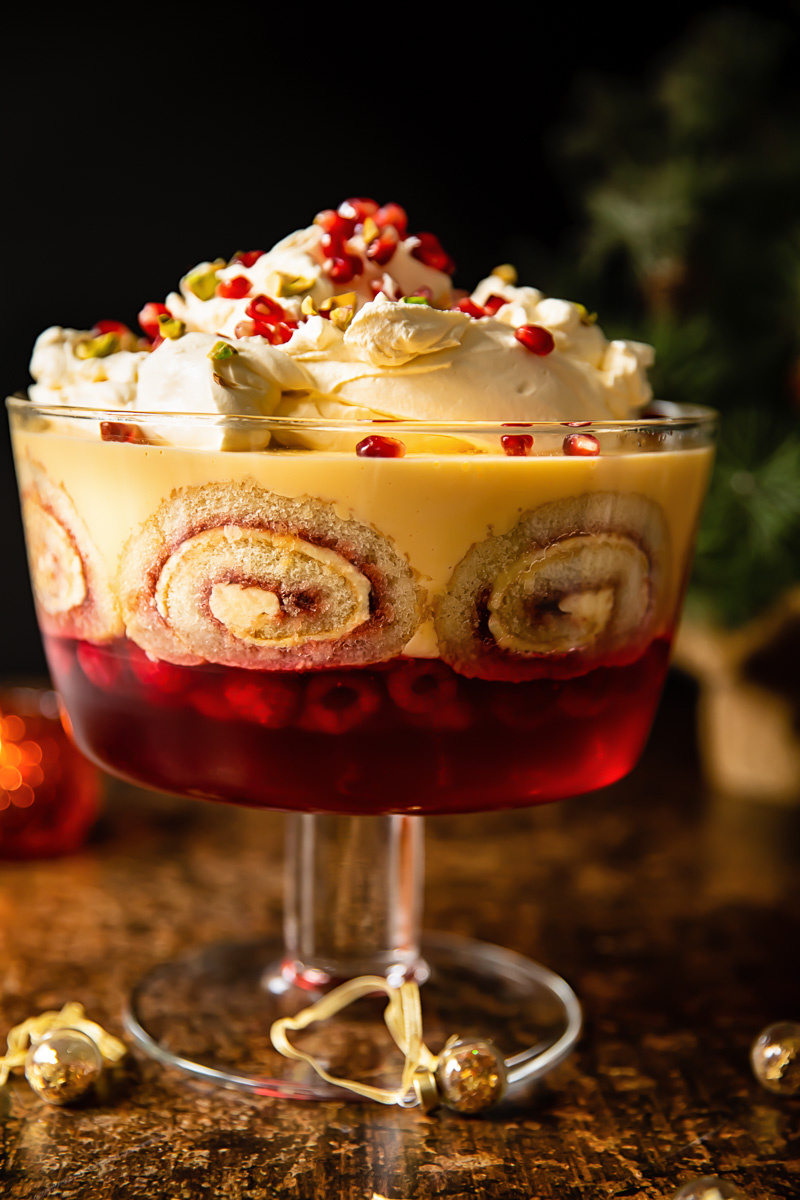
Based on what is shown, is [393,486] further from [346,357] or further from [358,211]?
[358,211]

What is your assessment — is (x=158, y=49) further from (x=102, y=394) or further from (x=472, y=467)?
(x=472, y=467)

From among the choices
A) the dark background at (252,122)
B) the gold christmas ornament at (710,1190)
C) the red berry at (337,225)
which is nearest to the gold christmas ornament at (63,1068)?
the gold christmas ornament at (710,1190)

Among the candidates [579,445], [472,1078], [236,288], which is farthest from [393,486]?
[472,1078]

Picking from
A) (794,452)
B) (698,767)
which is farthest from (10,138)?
(698,767)

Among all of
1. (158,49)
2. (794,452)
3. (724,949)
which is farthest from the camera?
(158,49)

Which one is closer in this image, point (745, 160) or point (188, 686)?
point (188, 686)

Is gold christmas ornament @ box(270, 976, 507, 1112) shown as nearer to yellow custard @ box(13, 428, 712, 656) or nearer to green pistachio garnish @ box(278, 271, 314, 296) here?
yellow custard @ box(13, 428, 712, 656)
